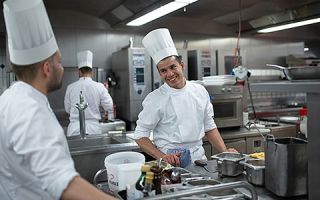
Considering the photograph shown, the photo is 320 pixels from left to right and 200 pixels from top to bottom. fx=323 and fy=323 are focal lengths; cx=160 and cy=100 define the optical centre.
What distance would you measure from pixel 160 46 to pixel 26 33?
4.43 ft

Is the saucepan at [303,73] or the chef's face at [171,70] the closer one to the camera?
the saucepan at [303,73]

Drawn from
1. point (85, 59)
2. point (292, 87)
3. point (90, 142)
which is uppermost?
point (85, 59)

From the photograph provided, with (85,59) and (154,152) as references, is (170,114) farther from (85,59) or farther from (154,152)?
(85,59)

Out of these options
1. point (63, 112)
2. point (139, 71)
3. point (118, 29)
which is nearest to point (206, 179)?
point (139, 71)

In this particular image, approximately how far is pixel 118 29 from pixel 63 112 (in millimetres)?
1655

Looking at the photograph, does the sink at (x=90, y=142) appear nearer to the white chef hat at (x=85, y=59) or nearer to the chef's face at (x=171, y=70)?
the chef's face at (x=171, y=70)

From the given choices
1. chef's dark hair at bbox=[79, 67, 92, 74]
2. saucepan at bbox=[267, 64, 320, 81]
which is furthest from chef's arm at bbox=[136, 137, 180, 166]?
chef's dark hair at bbox=[79, 67, 92, 74]

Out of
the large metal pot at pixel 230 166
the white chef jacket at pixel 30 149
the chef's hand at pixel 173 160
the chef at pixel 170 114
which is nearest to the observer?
the white chef jacket at pixel 30 149

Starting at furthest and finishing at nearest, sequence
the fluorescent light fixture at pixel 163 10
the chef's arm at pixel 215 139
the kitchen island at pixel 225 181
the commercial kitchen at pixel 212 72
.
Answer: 1. the fluorescent light fixture at pixel 163 10
2. the chef's arm at pixel 215 139
3. the commercial kitchen at pixel 212 72
4. the kitchen island at pixel 225 181

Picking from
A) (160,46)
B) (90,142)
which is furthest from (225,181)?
(90,142)

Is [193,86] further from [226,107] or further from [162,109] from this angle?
[226,107]

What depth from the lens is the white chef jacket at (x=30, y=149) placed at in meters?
1.03

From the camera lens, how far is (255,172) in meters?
1.65

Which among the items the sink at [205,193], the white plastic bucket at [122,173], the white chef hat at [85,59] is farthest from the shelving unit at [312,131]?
the white chef hat at [85,59]
